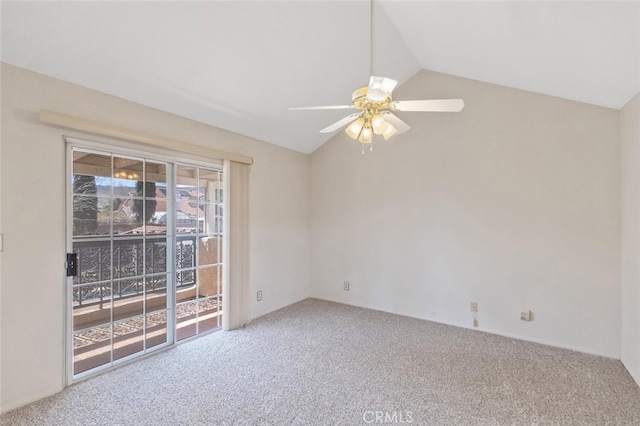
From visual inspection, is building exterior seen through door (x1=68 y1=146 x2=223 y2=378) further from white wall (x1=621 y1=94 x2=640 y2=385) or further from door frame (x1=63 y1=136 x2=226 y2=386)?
white wall (x1=621 y1=94 x2=640 y2=385)

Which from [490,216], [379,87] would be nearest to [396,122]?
[379,87]

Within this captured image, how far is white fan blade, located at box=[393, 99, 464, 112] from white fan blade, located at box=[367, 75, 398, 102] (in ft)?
0.81

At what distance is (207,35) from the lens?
2.33 meters

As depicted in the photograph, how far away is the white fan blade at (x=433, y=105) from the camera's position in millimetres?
1832

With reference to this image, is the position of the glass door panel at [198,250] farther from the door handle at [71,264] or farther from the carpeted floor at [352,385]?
the door handle at [71,264]

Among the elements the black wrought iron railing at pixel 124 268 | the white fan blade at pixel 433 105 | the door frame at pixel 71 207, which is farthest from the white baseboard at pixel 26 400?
the white fan blade at pixel 433 105

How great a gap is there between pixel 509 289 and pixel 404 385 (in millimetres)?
1885

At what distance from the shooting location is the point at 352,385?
2.43 metres

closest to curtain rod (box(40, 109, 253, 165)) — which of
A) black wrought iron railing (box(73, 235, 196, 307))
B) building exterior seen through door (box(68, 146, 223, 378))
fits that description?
building exterior seen through door (box(68, 146, 223, 378))

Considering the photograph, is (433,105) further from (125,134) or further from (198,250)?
(198,250)

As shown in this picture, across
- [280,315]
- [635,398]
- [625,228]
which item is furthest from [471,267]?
[280,315]

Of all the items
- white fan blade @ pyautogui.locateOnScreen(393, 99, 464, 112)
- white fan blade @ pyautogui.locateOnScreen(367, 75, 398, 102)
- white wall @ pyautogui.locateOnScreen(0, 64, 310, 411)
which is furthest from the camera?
white wall @ pyautogui.locateOnScreen(0, 64, 310, 411)

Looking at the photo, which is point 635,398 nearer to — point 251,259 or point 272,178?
point 251,259

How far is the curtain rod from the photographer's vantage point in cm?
224
